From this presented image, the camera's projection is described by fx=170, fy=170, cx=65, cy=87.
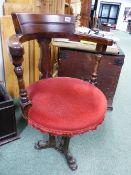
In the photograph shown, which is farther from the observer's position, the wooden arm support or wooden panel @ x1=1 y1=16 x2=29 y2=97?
wooden panel @ x1=1 y1=16 x2=29 y2=97

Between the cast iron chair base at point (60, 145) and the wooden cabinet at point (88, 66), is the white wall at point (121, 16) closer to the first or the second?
Result: the wooden cabinet at point (88, 66)

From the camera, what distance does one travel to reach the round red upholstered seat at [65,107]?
2.55 feet

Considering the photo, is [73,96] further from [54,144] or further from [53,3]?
[53,3]

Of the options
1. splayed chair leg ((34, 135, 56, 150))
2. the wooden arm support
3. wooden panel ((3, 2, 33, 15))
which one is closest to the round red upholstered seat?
the wooden arm support

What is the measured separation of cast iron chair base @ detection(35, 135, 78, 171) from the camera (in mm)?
1120

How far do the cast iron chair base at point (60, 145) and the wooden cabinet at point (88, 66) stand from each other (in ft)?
2.08

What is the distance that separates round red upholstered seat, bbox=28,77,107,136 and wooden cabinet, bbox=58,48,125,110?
496 millimetres

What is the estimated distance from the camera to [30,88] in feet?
3.25

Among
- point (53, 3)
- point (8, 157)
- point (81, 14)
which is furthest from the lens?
point (81, 14)

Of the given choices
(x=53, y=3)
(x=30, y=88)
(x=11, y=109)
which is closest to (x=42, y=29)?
(x=30, y=88)

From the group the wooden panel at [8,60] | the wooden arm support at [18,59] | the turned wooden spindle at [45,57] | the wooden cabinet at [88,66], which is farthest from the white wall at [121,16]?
the wooden arm support at [18,59]

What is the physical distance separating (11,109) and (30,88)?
282 mm

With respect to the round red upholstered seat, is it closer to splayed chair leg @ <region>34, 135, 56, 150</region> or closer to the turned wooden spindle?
the turned wooden spindle

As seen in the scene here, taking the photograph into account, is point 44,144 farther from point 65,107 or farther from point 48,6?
point 48,6
